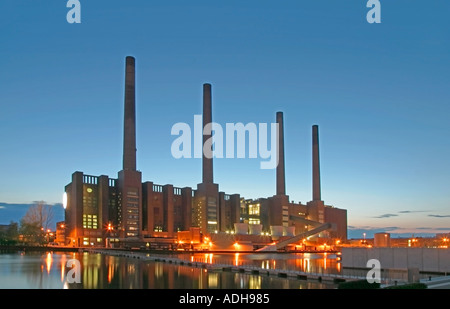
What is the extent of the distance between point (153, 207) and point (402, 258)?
372ft

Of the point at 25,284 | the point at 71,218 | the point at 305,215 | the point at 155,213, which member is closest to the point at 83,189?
the point at 71,218

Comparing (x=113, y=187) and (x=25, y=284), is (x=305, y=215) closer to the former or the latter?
(x=113, y=187)

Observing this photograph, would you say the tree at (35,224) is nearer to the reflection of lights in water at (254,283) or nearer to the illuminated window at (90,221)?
the illuminated window at (90,221)

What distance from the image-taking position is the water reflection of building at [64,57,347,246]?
136 m

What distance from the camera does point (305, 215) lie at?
609 ft

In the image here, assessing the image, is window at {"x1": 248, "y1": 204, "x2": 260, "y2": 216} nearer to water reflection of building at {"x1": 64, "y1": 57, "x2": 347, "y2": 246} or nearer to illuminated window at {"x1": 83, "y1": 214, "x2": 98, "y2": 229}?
water reflection of building at {"x1": 64, "y1": 57, "x2": 347, "y2": 246}

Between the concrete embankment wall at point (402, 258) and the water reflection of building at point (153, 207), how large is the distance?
277 feet

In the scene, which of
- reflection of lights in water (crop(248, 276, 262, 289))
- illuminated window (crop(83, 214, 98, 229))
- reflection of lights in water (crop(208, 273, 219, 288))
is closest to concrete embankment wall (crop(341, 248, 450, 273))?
reflection of lights in water (crop(248, 276, 262, 289))

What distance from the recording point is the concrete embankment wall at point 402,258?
42.6 meters

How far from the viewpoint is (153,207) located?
497 feet

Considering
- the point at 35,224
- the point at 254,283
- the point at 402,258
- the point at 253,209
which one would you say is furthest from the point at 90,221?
the point at 254,283

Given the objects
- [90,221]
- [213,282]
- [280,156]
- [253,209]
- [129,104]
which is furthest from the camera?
[253,209]

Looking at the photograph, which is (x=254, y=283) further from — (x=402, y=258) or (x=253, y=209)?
(x=253, y=209)
